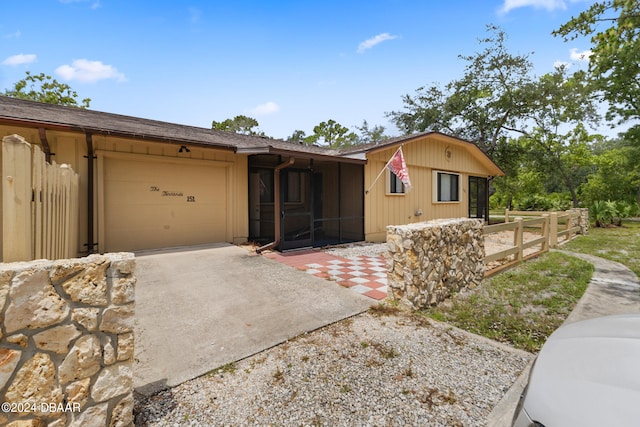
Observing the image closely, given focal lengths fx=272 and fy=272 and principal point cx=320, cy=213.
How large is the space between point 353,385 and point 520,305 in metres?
3.28

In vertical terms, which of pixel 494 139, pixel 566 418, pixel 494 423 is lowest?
pixel 494 423

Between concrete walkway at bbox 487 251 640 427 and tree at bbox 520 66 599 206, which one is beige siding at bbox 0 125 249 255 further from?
tree at bbox 520 66 599 206

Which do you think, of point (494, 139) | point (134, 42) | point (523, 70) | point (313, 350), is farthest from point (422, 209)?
point (523, 70)

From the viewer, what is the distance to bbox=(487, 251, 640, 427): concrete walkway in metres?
2.04

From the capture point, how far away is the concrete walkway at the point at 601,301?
6.69 ft

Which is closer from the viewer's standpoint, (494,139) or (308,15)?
(308,15)

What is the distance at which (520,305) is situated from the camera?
13.4 feet

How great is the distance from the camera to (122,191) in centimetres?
645

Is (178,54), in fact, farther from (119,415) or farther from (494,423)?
(494,423)

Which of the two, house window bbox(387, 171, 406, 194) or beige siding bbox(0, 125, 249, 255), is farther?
house window bbox(387, 171, 406, 194)

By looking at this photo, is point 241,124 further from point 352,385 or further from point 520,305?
point 352,385

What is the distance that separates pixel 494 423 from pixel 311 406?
1294mm

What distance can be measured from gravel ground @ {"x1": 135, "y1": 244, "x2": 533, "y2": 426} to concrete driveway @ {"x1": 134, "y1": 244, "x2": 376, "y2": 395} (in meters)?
0.25

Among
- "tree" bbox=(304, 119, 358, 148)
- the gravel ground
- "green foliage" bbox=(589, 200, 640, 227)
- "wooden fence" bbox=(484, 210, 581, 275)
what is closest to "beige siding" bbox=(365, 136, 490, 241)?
"wooden fence" bbox=(484, 210, 581, 275)
